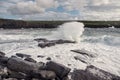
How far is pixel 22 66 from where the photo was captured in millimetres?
13016

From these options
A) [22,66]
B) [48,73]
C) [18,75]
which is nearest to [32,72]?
[18,75]

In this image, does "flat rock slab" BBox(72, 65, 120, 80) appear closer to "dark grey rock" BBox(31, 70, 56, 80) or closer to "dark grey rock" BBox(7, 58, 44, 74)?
"dark grey rock" BBox(31, 70, 56, 80)

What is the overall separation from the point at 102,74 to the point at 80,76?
97 cm

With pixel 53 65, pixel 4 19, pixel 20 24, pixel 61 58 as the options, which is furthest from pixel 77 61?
pixel 4 19

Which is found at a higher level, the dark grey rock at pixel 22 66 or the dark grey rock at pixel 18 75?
the dark grey rock at pixel 22 66

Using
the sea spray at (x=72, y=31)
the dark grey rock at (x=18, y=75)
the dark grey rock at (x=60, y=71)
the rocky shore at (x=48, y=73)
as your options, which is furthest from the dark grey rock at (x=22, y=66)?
the sea spray at (x=72, y=31)

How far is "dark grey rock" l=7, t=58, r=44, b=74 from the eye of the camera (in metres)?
12.7

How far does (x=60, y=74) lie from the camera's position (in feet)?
40.1

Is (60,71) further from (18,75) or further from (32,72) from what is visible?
(18,75)

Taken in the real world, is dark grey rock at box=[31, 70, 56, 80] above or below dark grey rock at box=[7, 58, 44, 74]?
below

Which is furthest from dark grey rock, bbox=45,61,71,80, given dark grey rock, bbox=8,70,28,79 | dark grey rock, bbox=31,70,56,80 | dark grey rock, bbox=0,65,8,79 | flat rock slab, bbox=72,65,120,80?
dark grey rock, bbox=0,65,8,79

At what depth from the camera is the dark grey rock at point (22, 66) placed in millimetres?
12735

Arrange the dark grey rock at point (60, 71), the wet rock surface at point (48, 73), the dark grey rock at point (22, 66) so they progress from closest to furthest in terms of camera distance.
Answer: the wet rock surface at point (48, 73), the dark grey rock at point (60, 71), the dark grey rock at point (22, 66)

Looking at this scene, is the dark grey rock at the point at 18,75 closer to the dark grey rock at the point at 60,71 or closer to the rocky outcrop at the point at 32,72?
the rocky outcrop at the point at 32,72
